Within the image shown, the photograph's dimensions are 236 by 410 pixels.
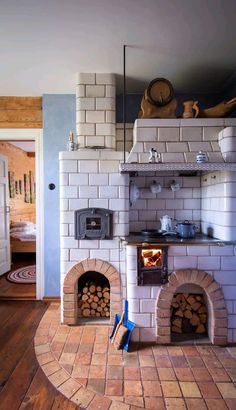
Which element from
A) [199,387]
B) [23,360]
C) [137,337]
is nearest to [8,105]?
[23,360]

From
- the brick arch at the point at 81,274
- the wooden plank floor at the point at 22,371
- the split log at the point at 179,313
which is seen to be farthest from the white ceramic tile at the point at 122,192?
the wooden plank floor at the point at 22,371

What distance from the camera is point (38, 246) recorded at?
308 centimetres

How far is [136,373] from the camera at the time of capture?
1.83 meters

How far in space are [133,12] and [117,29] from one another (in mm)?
203

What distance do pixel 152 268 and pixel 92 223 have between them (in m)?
0.72

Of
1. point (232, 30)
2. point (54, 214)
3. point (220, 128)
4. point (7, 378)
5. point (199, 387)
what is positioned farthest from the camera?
point (54, 214)

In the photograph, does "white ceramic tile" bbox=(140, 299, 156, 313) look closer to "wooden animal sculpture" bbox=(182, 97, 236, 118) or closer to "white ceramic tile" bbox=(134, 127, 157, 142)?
"white ceramic tile" bbox=(134, 127, 157, 142)

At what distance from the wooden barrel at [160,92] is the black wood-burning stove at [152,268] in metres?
1.37

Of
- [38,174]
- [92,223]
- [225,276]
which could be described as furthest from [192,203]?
[38,174]

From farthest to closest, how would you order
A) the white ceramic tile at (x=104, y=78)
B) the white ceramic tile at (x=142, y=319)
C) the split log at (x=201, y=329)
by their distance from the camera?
the white ceramic tile at (x=104, y=78) → the split log at (x=201, y=329) → the white ceramic tile at (x=142, y=319)

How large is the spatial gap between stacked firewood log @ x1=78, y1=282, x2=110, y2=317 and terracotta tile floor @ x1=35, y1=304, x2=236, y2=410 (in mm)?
301

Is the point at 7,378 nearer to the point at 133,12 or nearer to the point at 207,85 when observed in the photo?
the point at 133,12

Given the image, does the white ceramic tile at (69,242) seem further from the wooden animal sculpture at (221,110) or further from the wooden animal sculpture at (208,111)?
the wooden animal sculpture at (221,110)

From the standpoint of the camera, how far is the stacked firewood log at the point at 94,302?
266 cm
